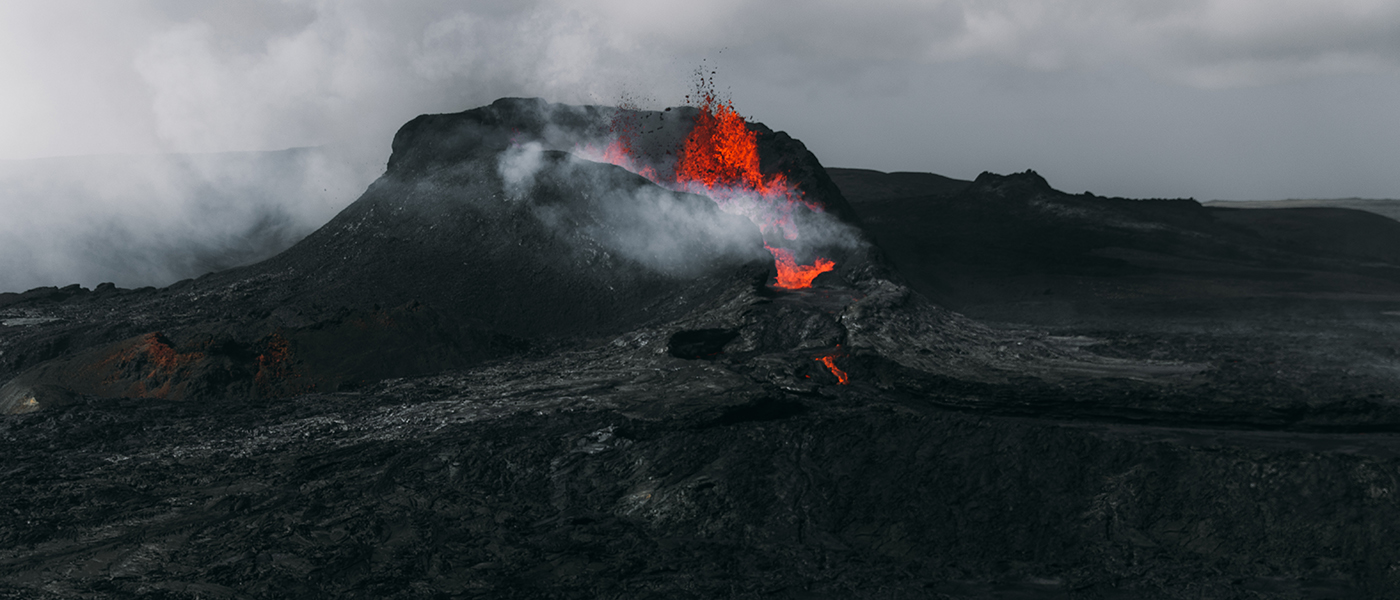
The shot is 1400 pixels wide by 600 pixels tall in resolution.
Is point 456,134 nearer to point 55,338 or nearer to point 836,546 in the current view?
point 55,338

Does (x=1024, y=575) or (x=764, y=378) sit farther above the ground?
(x=764, y=378)

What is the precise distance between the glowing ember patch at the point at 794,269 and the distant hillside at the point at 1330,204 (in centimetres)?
3747

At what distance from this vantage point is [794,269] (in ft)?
79.2

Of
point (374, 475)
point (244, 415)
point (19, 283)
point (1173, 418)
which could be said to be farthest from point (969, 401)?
point (19, 283)

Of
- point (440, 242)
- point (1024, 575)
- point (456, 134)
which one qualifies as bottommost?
point (1024, 575)

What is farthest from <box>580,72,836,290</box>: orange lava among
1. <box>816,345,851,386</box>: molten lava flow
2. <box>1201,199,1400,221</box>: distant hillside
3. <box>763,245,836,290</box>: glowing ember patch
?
<box>1201,199,1400,221</box>: distant hillside

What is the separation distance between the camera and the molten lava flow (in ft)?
48.9

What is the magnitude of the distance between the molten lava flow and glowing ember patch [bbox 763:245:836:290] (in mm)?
7173

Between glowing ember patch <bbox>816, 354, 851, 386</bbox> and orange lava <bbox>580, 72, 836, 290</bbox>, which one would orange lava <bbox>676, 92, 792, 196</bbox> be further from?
glowing ember patch <bbox>816, 354, 851, 386</bbox>

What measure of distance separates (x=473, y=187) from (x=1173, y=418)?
749 inches

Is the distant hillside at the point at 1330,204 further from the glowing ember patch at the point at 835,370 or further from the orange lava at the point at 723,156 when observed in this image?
the glowing ember patch at the point at 835,370

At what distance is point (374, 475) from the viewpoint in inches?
456

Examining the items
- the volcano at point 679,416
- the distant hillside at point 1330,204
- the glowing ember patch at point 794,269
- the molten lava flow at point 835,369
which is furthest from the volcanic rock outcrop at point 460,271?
the distant hillside at point 1330,204

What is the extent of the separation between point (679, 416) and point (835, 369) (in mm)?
3881
